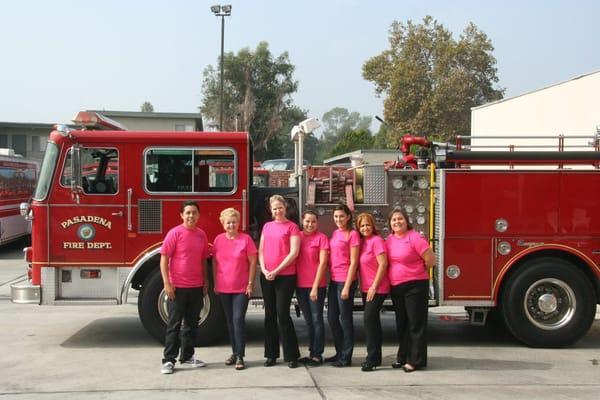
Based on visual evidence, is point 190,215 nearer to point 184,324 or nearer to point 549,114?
point 184,324

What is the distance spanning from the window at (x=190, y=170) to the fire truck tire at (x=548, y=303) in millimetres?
3494

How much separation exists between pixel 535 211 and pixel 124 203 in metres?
4.70

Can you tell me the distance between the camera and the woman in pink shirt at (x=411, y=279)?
21.9ft

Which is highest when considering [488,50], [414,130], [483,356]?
[488,50]

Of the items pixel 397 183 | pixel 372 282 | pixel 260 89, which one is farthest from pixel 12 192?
pixel 260 89

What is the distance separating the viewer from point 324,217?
7781 millimetres

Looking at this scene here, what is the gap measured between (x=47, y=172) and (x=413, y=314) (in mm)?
4347

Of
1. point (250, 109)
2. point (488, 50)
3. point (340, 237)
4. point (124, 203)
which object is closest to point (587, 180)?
point (340, 237)

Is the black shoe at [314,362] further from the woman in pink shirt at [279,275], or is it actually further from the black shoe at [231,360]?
the black shoe at [231,360]

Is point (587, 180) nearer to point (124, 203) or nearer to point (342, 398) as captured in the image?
point (342, 398)

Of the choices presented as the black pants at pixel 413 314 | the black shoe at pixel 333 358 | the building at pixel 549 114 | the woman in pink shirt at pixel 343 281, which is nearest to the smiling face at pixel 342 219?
the woman in pink shirt at pixel 343 281

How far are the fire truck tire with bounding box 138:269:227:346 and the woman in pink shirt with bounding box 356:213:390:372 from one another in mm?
1819

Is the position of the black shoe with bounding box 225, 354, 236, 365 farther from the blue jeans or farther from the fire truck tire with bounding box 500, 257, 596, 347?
the fire truck tire with bounding box 500, 257, 596, 347

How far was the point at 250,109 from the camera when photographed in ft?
162
